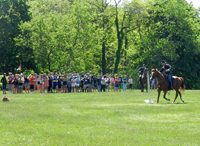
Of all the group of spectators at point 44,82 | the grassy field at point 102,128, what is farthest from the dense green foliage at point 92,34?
the grassy field at point 102,128

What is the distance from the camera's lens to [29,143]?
10070 mm

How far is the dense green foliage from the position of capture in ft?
187

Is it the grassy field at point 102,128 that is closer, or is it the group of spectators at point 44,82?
the grassy field at point 102,128

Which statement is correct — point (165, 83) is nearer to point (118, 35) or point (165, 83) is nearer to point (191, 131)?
point (191, 131)

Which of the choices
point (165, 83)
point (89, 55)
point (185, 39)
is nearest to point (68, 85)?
point (165, 83)

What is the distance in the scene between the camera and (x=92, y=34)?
60688mm

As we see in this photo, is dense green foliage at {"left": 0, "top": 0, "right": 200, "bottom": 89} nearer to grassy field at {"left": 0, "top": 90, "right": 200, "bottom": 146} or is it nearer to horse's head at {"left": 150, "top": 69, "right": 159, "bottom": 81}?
horse's head at {"left": 150, "top": 69, "right": 159, "bottom": 81}

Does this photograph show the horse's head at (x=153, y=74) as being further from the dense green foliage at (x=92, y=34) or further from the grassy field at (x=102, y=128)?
the dense green foliage at (x=92, y=34)

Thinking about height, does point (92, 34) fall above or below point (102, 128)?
above

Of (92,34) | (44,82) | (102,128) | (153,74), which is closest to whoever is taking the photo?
(102,128)

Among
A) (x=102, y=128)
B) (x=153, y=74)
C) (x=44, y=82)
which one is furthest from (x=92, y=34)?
(x=102, y=128)

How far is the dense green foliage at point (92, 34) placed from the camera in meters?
57.1

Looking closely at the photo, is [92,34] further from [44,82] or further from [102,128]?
[102,128]

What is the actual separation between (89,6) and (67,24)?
5845 mm
